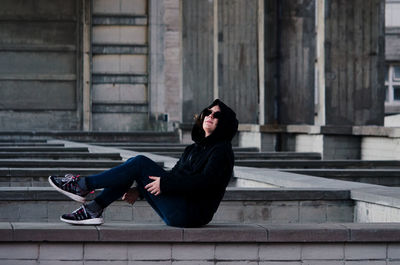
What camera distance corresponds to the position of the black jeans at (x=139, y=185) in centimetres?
809

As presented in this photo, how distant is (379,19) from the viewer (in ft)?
77.9

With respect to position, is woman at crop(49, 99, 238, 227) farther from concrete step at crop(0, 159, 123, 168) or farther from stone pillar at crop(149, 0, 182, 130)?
stone pillar at crop(149, 0, 182, 130)

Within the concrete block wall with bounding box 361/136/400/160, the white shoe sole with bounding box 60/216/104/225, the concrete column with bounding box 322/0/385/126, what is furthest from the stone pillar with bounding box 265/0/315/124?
the white shoe sole with bounding box 60/216/104/225

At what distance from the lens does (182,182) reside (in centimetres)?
800

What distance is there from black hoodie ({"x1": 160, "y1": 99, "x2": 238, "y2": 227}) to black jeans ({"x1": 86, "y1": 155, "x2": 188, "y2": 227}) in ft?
0.21

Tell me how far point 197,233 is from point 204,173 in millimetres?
480

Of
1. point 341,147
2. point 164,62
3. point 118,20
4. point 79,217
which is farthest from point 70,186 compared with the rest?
point 118,20

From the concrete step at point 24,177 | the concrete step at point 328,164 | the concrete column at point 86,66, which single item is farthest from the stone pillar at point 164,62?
the concrete step at point 24,177

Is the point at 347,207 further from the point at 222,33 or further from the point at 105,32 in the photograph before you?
the point at 105,32

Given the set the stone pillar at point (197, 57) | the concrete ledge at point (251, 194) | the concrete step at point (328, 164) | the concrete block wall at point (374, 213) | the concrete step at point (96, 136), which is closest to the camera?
the concrete block wall at point (374, 213)

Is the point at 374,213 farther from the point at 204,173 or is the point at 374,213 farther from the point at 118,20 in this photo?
the point at 118,20

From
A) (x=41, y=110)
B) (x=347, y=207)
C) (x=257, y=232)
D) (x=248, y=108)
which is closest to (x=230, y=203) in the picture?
(x=347, y=207)

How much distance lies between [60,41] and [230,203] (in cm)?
3735

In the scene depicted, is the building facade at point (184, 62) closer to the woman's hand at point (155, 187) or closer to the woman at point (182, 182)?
the woman at point (182, 182)
